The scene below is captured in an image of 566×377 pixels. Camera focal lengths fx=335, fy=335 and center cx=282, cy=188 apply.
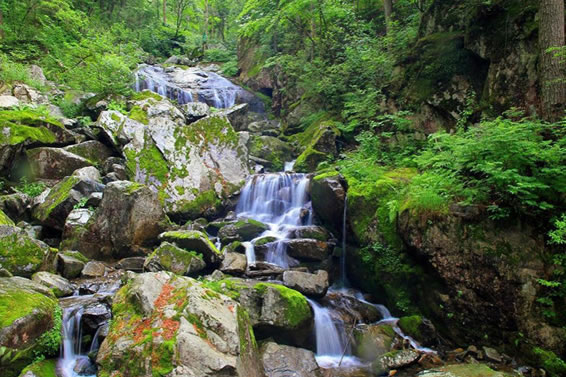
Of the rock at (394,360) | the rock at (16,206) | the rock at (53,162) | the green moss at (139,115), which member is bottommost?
the rock at (394,360)

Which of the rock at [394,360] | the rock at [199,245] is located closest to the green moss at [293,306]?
the rock at [394,360]

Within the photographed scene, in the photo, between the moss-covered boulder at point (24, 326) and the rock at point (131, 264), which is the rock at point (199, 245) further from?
the moss-covered boulder at point (24, 326)

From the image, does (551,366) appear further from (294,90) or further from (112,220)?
(294,90)

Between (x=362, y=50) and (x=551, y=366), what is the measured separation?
12.2 meters

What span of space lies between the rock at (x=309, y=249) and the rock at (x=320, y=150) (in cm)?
458

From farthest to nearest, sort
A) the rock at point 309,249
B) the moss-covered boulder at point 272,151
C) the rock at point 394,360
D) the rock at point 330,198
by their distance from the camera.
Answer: the moss-covered boulder at point 272,151 → the rock at point 330,198 → the rock at point 309,249 → the rock at point 394,360

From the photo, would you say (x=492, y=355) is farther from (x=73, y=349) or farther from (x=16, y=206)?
(x=16, y=206)

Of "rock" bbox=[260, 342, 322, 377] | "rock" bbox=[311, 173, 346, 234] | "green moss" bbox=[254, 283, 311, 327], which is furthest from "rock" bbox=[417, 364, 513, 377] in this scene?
"rock" bbox=[311, 173, 346, 234]

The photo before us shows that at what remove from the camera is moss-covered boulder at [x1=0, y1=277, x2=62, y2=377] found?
13.2 feet

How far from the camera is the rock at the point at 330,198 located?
887cm

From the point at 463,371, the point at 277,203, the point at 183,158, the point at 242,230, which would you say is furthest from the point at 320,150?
the point at 463,371

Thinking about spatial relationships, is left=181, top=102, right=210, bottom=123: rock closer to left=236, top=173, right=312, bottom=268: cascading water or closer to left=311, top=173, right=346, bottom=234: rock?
left=236, top=173, right=312, bottom=268: cascading water

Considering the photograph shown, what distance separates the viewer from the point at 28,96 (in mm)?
13367

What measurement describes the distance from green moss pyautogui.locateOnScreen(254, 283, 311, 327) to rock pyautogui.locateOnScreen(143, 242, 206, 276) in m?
2.05
